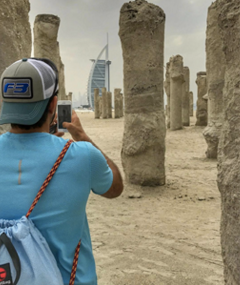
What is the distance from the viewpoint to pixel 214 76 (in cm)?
748

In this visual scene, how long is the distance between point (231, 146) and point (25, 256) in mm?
1179

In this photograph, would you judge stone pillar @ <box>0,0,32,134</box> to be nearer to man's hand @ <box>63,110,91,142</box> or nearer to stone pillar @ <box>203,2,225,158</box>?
man's hand @ <box>63,110,91,142</box>

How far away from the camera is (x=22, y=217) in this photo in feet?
3.51

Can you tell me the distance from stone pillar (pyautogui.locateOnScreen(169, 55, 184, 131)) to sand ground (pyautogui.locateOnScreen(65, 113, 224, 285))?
7.26 m

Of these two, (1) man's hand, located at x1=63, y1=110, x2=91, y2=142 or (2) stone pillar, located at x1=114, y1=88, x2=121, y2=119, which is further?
(2) stone pillar, located at x1=114, y1=88, x2=121, y2=119

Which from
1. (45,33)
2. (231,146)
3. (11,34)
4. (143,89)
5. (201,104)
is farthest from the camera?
(201,104)

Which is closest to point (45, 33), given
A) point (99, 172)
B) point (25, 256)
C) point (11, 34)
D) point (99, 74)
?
point (11, 34)

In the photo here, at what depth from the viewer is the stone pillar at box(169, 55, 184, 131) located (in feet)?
43.3

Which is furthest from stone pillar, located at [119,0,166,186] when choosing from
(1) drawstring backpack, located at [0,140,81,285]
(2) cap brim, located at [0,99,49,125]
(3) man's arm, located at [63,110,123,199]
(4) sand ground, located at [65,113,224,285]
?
(1) drawstring backpack, located at [0,140,81,285]

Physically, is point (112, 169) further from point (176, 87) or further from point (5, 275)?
point (176, 87)

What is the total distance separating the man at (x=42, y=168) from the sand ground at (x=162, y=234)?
1.78 meters

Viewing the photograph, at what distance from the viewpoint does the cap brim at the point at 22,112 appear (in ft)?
3.82

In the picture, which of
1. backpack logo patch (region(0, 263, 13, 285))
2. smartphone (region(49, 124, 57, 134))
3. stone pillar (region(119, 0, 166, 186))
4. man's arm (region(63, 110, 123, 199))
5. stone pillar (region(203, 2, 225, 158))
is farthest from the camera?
stone pillar (region(203, 2, 225, 158))

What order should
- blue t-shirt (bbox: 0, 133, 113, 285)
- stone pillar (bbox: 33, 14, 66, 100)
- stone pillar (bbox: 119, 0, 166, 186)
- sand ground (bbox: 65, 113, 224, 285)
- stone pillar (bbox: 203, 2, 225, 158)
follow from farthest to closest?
stone pillar (bbox: 33, 14, 66, 100) < stone pillar (bbox: 203, 2, 225, 158) < stone pillar (bbox: 119, 0, 166, 186) < sand ground (bbox: 65, 113, 224, 285) < blue t-shirt (bbox: 0, 133, 113, 285)
